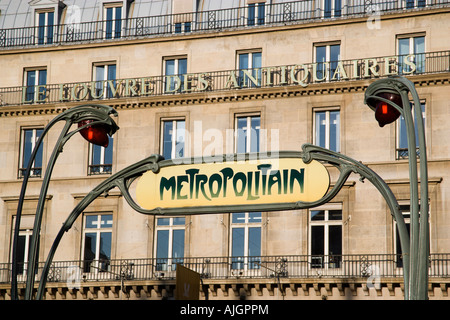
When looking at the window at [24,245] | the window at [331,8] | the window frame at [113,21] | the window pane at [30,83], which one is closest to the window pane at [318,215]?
the window at [331,8]

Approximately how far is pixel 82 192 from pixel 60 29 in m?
9.11

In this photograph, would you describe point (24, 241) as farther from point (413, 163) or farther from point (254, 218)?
point (413, 163)

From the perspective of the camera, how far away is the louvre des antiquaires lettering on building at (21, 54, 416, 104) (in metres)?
40.7

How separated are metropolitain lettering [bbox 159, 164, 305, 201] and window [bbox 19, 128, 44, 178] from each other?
2985 cm

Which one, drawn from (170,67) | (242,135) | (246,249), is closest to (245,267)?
(246,249)

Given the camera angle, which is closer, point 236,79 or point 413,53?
point 413,53

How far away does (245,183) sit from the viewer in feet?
50.7

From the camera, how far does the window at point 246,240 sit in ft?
133

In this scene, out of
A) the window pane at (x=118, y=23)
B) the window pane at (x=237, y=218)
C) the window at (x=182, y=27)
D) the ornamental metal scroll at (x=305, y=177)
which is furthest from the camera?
the window pane at (x=118, y=23)

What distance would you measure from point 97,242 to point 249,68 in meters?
11.2

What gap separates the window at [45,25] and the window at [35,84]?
5.50ft

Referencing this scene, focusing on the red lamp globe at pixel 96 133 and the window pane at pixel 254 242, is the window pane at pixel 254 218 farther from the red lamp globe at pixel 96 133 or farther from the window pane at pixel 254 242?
the red lamp globe at pixel 96 133
